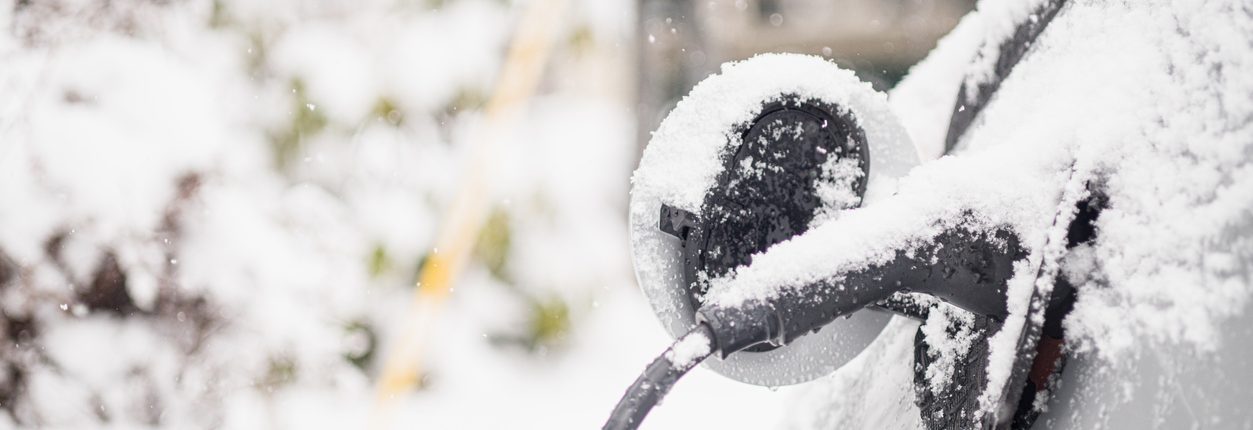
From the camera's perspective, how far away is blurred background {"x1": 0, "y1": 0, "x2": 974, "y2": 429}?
14.6ft

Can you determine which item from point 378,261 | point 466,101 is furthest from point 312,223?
point 466,101

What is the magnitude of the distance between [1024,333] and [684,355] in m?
0.28

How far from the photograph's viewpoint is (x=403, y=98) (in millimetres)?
5391

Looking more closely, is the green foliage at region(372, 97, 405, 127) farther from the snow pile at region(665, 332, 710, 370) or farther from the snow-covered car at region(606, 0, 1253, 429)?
the snow pile at region(665, 332, 710, 370)

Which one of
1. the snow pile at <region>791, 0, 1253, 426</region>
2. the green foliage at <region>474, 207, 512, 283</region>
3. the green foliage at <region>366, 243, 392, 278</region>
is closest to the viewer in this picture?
the snow pile at <region>791, 0, 1253, 426</region>

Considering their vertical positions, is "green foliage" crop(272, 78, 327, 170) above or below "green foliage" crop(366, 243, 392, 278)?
above

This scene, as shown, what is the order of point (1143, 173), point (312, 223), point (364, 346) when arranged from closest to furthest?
1. point (1143, 173)
2. point (312, 223)
3. point (364, 346)

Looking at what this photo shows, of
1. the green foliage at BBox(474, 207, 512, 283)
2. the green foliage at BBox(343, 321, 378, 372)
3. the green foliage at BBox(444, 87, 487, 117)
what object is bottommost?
the green foliage at BBox(343, 321, 378, 372)

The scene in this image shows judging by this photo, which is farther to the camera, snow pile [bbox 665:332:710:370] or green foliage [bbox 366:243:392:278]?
green foliage [bbox 366:243:392:278]

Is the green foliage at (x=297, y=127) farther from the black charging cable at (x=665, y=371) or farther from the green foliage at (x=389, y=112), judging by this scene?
the black charging cable at (x=665, y=371)

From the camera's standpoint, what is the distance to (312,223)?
5.02m

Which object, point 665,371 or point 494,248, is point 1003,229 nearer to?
point 665,371

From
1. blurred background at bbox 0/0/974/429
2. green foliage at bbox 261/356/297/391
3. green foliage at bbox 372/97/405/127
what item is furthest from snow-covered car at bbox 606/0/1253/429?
green foliage at bbox 372/97/405/127

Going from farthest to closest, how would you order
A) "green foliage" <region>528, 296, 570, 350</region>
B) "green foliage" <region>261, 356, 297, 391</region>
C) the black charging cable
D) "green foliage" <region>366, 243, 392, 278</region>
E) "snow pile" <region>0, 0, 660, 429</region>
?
1. "green foliage" <region>528, 296, 570, 350</region>
2. "green foliage" <region>366, 243, 392, 278</region>
3. "green foliage" <region>261, 356, 297, 391</region>
4. "snow pile" <region>0, 0, 660, 429</region>
5. the black charging cable
